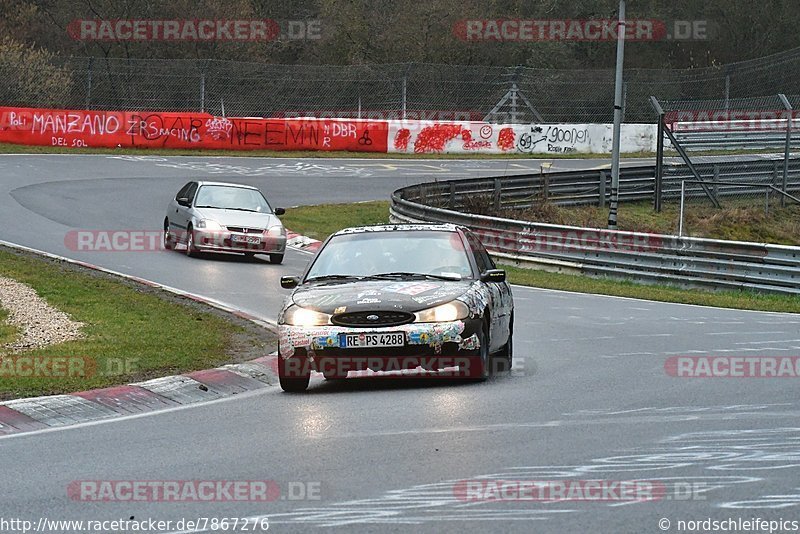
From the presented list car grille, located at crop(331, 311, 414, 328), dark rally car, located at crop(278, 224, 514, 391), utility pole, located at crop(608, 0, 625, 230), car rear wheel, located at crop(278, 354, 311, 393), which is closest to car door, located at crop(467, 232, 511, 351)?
dark rally car, located at crop(278, 224, 514, 391)

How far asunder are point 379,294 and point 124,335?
4.17 m

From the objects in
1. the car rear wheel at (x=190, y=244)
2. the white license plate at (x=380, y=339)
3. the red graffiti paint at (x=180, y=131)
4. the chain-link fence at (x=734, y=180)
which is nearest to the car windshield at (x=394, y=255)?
the white license plate at (x=380, y=339)

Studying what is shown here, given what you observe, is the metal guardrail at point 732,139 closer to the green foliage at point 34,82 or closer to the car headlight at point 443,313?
the green foliage at point 34,82

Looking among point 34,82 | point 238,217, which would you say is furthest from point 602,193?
point 34,82

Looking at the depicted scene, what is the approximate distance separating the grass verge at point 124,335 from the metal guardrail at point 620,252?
9.12 m

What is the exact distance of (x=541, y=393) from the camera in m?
11.1

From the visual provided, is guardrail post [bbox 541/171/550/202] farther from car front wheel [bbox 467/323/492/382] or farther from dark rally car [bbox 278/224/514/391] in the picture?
car front wheel [bbox 467/323/492/382]

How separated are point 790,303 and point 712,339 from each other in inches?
272

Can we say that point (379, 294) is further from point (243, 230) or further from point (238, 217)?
point (238, 217)

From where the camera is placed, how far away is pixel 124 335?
48.1 feet

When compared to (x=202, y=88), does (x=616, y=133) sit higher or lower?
lower

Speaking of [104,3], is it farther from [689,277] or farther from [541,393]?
[541,393]

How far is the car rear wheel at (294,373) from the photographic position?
11.5 meters

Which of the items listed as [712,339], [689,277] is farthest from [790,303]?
[712,339]
